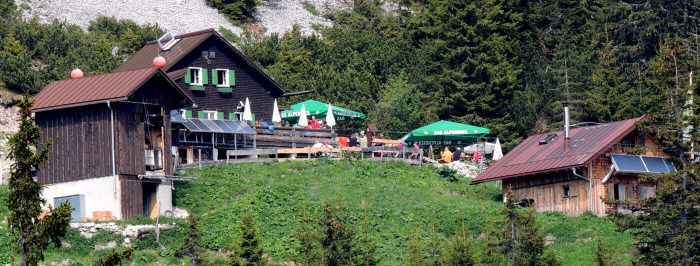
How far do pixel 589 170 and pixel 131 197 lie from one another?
16.9m

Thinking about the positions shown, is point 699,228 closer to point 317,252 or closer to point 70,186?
point 317,252

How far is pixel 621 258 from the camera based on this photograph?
40125mm

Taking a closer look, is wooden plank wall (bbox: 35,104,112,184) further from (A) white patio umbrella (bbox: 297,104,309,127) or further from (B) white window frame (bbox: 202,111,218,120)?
(A) white patio umbrella (bbox: 297,104,309,127)

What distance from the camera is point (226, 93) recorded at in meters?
56.2

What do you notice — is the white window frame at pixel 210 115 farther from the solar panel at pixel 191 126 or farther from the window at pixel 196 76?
the solar panel at pixel 191 126

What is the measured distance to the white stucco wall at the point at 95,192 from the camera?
43719mm

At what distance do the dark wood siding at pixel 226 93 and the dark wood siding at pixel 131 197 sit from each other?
34.7ft

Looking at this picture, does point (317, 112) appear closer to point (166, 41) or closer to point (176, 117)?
point (166, 41)

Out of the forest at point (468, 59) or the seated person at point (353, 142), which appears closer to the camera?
the seated person at point (353, 142)

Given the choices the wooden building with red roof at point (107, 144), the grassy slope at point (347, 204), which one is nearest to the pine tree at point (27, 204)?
the grassy slope at point (347, 204)

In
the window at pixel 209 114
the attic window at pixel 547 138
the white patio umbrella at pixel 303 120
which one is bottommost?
the attic window at pixel 547 138

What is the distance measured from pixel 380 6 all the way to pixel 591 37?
20521 mm

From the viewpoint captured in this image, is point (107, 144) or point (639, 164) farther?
point (639, 164)

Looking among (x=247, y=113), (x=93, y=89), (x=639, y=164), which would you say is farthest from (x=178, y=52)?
(x=639, y=164)
